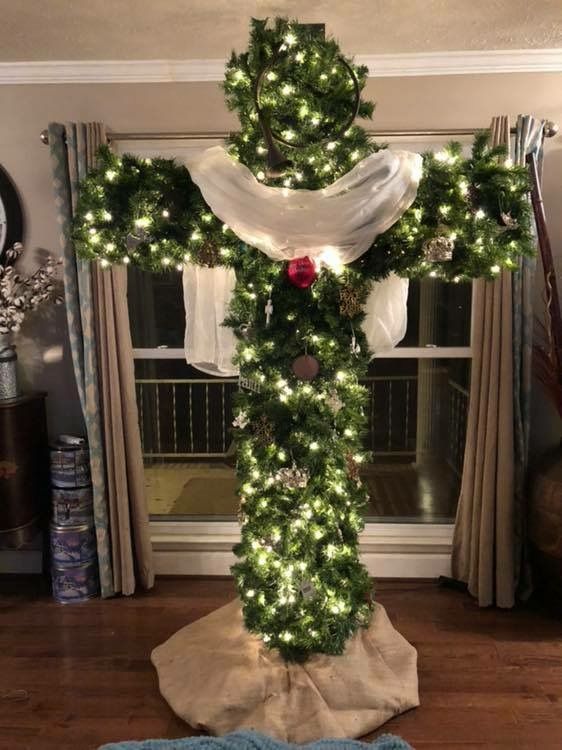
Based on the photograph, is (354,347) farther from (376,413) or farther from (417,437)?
(376,413)

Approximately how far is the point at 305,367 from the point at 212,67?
159 centimetres

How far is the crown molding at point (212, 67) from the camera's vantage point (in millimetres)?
2574

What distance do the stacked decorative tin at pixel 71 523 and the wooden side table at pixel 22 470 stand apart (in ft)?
0.26

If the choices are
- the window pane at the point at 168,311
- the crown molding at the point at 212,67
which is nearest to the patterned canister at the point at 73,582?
the window pane at the point at 168,311

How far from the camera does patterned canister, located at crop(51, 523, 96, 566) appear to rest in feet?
8.96

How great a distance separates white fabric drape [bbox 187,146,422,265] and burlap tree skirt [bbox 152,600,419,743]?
1498mm

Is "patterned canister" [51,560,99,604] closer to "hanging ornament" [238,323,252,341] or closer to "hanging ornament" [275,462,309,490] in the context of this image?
"hanging ornament" [275,462,309,490]

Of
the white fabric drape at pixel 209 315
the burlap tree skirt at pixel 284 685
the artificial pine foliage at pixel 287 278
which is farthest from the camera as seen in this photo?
the white fabric drape at pixel 209 315

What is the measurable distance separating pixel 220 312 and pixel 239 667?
52.4 inches

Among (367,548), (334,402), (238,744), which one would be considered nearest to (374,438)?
(367,548)

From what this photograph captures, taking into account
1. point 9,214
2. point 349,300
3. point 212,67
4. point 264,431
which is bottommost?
point 264,431

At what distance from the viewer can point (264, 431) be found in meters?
2.06

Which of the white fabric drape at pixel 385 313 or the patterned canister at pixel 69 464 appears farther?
the patterned canister at pixel 69 464

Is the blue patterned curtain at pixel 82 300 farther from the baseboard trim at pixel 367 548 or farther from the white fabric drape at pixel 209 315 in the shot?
the white fabric drape at pixel 209 315
